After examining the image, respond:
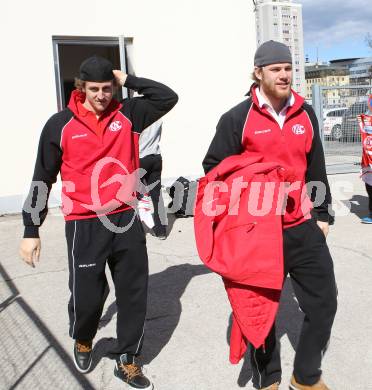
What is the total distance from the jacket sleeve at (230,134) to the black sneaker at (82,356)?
5.17 feet

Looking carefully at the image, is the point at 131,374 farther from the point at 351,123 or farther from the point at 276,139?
the point at 351,123

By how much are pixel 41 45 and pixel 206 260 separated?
7402 millimetres

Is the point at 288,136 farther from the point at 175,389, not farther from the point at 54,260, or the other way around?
the point at 54,260

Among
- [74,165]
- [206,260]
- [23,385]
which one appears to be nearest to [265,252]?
[206,260]

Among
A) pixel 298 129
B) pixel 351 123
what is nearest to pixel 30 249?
pixel 298 129

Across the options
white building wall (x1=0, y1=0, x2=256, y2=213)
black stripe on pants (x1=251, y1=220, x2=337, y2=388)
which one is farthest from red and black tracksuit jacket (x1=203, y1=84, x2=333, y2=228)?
white building wall (x1=0, y1=0, x2=256, y2=213)

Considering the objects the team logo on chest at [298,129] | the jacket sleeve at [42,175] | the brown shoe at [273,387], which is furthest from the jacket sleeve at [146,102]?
the brown shoe at [273,387]

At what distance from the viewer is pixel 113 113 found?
Result: 11.2 feet

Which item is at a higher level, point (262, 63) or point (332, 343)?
point (262, 63)

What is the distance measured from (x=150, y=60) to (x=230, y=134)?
7463 millimetres

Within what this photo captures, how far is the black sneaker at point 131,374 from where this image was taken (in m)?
3.41

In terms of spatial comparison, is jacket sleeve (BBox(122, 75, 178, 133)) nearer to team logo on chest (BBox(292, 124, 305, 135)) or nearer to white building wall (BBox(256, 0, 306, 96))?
team logo on chest (BBox(292, 124, 305, 135))

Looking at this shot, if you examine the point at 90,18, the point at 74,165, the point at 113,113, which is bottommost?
the point at 74,165

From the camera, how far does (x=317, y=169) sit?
322cm
